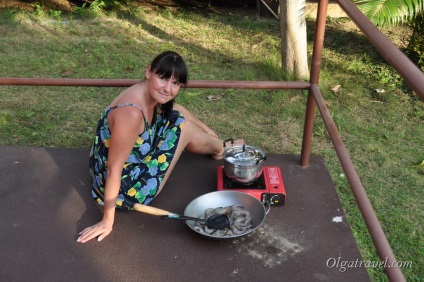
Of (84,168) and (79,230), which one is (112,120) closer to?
(79,230)

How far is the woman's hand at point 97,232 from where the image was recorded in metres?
2.54

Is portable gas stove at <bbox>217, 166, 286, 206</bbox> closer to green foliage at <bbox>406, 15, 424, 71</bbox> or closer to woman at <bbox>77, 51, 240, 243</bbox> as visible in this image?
woman at <bbox>77, 51, 240, 243</bbox>

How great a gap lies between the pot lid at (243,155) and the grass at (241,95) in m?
0.78

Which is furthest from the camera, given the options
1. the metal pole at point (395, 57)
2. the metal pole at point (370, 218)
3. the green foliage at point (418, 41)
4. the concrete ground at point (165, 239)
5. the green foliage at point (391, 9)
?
the green foliage at point (418, 41)

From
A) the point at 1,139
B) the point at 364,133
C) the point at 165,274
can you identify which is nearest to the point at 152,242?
the point at 165,274

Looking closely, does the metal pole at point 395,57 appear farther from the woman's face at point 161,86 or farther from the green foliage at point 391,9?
the green foliage at point 391,9

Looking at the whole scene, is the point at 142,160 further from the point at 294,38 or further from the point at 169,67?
the point at 294,38

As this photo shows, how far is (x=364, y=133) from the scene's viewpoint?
419 cm

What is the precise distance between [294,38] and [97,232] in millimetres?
3219

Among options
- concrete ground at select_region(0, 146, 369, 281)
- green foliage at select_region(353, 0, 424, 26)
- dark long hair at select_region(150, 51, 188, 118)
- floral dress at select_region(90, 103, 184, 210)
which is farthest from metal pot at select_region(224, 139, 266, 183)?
green foliage at select_region(353, 0, 424, 26)

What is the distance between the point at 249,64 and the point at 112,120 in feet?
10.8

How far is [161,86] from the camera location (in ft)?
8.07

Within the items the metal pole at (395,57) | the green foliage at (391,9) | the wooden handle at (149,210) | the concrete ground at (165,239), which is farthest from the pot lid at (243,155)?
the green foliage at (391,9)

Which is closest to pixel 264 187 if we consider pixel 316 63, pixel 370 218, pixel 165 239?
pixel 165 239
